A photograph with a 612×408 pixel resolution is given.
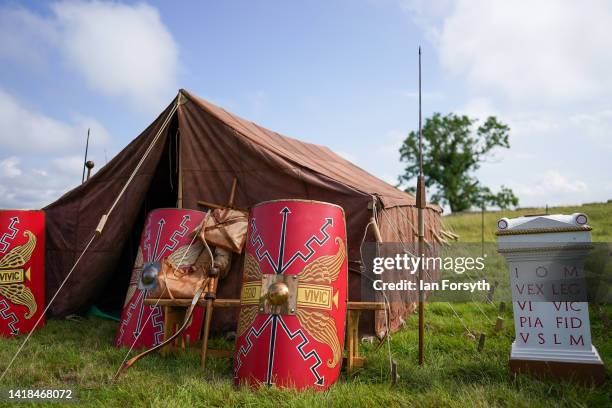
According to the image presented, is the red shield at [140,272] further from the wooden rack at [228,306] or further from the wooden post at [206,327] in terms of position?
the wooden post at [206,327]

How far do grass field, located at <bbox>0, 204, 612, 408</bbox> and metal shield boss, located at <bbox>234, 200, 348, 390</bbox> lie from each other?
14cm

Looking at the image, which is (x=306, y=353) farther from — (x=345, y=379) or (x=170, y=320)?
(x=170, y=320)

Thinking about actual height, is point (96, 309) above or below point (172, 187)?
below

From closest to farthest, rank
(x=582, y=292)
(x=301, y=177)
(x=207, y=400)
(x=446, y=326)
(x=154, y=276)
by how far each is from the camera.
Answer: (x=207, y=400) → (x=582, y=292) → (x=154, y=276) → (x=301, y=177) → (x=446, y=326)

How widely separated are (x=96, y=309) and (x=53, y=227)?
952 mm

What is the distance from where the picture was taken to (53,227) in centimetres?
480

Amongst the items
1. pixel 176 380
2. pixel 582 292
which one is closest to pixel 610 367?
pixel 582 292

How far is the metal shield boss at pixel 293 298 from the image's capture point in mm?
2568

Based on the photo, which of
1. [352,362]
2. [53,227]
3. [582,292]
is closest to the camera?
[582,292]

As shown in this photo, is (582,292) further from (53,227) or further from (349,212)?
(53,227)

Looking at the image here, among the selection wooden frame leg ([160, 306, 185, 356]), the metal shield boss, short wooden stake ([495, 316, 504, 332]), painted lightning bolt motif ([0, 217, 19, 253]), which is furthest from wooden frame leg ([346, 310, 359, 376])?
painted lightning bolt motif ([0, 217, 19, 253])

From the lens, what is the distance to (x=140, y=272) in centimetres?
373

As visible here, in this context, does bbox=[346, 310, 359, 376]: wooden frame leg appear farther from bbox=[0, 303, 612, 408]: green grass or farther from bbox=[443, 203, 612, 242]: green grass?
bbox=[443, 203, 612, 242]: green grass

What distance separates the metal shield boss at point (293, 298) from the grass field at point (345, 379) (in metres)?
0.14
